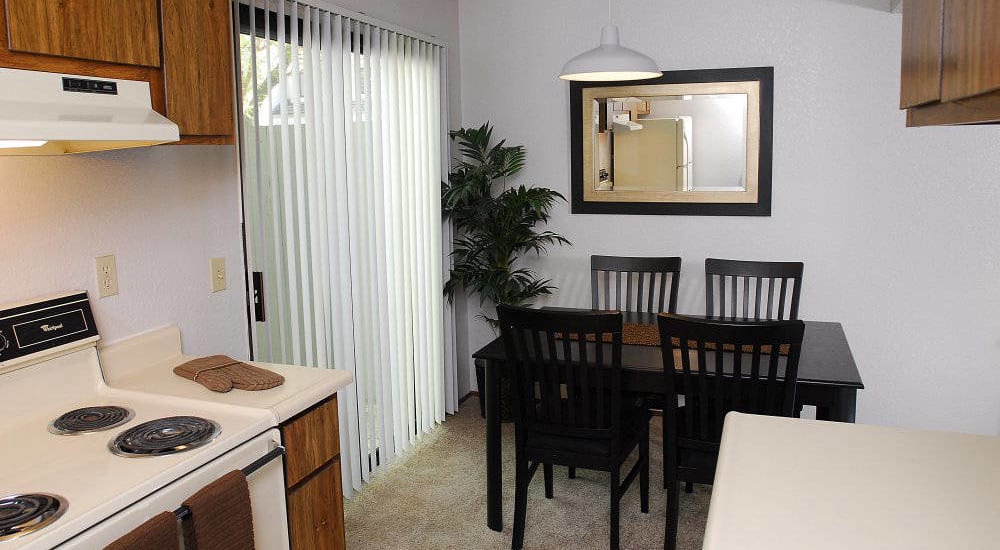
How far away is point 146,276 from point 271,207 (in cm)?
71

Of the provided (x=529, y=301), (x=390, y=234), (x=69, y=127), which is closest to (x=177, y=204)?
(x=69, y=127)

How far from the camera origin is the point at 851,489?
1.44 metres

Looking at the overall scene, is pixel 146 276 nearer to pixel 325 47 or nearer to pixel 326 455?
pixel 326 455

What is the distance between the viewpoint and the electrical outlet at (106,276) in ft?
7.83

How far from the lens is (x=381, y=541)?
128 inches

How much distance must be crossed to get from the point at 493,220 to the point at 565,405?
1663 millimetres

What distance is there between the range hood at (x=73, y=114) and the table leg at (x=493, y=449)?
162 centimetres

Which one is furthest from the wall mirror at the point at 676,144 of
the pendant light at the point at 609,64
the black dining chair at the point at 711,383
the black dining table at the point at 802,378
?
the black dining chair at the point at 711,383

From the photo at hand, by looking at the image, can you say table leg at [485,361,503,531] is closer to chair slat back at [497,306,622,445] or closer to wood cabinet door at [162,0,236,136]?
chair slat back at [497,306,622,445]

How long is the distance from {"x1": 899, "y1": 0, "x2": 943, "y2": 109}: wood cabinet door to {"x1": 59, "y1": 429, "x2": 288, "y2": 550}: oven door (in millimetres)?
1657

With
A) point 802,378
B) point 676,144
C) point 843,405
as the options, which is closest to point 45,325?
point 802,378

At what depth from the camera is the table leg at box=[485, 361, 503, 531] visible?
10.5 ft

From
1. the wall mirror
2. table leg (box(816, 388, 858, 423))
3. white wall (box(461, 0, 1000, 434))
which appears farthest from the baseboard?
table leg (box(816, 388, 858, 423))

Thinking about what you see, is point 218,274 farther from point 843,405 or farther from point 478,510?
point 843,405
